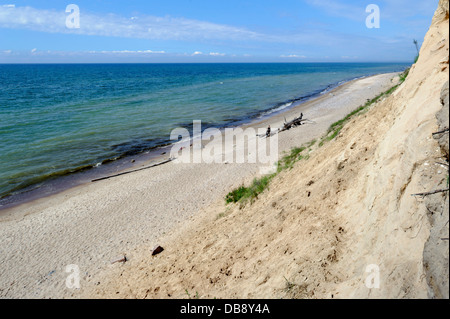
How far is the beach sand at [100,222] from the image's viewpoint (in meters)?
9.17

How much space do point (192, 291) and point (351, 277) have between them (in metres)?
3.44

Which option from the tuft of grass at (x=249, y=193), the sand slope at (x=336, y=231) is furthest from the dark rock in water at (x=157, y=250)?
the tuft of grass at (x=249, y=193)

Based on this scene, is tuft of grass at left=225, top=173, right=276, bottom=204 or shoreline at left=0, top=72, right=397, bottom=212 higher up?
Answer: tuft of grass at left=225, top=173, right=276, bottom=204

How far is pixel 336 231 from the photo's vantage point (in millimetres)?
5660

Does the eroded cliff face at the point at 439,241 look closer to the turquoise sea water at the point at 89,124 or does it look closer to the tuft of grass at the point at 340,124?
the tuft of grass at the point at 340,124

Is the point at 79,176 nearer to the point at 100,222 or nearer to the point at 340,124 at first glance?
the point at 100,222

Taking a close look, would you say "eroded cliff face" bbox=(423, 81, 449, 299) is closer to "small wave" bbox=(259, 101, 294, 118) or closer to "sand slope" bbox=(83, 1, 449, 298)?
"sand slope" bbox=(83, 1, 449, 298)

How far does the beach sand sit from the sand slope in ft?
2.44

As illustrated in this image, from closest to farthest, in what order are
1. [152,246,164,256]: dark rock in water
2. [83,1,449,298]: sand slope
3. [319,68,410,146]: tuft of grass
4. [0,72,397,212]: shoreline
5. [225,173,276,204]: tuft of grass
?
1. [83,1,449,298]: sand slope
2. [152,246,164,256]: dark rock in water
3. [225,173,276,204]: tuft of grass
4. [319,68,410,146]: tuft of grass
5. [0,72,397,212]: shoreline

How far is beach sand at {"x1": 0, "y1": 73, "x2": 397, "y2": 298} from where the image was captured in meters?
9.17


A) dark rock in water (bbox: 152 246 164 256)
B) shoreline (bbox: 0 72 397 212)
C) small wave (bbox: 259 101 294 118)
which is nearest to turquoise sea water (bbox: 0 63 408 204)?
small wave (bbox: 259 101 294 118)

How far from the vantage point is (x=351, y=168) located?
7.20 m
